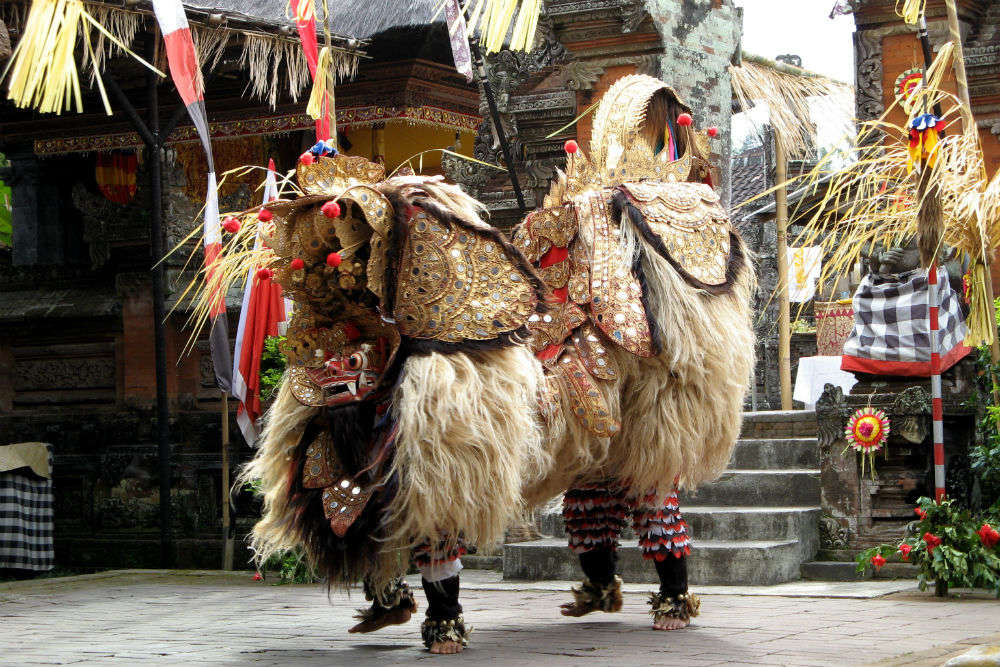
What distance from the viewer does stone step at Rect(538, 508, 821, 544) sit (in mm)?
7531

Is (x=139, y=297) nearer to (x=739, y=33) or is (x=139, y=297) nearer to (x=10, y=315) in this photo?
(x=10, y=315)

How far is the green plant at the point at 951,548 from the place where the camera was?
642 cm

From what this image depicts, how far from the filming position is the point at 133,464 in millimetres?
11062

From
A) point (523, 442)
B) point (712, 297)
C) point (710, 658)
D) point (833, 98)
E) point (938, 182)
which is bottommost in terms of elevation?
point (710, 658)

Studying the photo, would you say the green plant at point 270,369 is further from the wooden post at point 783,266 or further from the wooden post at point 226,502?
the wooden post at point 783,266

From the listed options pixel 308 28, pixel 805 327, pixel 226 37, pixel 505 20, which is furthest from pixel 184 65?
pixel 805 327

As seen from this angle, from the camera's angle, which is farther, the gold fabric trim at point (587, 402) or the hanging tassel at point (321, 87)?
the hanging tassel at point (321, 87)

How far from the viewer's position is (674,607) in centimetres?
584

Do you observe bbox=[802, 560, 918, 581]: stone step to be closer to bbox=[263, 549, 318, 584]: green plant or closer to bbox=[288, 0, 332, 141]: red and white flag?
bbox=[263, 549, 318, 584]: green plant

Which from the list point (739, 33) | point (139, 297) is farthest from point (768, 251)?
point (139, 297)

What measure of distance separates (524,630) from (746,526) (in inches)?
82.9

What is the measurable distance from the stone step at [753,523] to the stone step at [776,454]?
505 millimetres

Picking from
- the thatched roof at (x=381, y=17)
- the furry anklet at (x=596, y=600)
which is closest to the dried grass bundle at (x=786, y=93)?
the thatched roof at (x=381, y=17)

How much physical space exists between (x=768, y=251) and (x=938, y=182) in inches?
461
